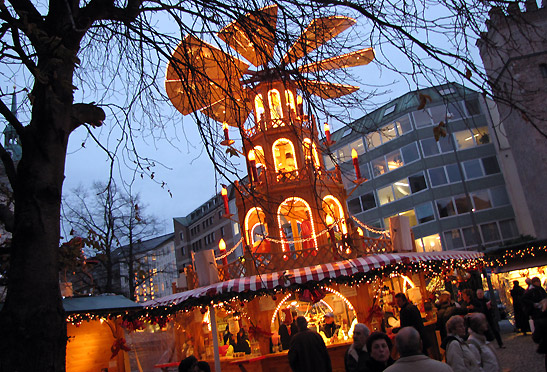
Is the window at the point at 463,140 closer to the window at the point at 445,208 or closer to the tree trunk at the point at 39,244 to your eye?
the window at the point at 445,208

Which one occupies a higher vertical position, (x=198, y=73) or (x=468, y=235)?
(x=198, y=73)

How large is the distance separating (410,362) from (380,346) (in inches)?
47.5

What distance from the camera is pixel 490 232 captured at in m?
31.6

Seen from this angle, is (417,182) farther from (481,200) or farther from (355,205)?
(355,205)

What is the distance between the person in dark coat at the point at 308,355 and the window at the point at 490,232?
27658mm

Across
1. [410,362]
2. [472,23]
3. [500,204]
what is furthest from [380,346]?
[500,204]

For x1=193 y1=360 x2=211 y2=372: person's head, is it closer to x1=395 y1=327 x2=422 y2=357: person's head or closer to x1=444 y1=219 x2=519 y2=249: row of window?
x1=395 y1=327 x2=422 y2=357: person's head

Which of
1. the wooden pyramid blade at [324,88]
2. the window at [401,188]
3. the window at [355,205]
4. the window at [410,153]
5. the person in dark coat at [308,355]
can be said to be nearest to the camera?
the wooden pyramid blade at [324,88]

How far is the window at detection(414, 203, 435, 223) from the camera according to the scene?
32.9 m

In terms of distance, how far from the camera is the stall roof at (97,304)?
42.8 feet

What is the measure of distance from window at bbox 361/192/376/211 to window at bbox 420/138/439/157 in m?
5.72

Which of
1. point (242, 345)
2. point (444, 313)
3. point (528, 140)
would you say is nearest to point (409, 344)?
point (444, 313)

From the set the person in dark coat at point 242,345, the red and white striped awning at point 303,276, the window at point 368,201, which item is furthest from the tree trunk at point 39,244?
the window at point 368,201

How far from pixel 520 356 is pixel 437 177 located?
22686 mm
